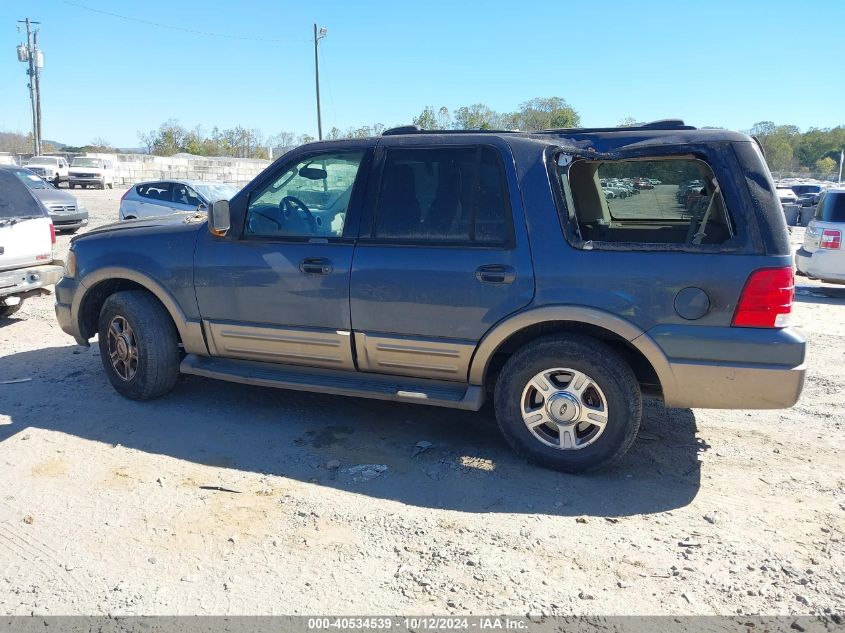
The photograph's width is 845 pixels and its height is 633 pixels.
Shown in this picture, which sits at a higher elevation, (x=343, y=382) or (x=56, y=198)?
(x=56, y=198)

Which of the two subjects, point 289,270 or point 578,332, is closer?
point 578,332

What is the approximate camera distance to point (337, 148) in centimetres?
470

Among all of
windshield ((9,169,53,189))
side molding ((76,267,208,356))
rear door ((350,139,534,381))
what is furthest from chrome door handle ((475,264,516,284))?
windshield ((9,169,53,189))

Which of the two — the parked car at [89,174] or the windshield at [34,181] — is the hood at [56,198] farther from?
the parked car at [89,174]

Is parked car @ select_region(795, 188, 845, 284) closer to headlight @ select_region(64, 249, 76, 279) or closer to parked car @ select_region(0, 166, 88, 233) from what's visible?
headlight @ select_region(64, 249, 76, 279)

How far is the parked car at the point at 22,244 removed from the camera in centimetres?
741

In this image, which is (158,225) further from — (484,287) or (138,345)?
(484,287)

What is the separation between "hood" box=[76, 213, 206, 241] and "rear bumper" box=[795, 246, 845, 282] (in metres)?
9.49

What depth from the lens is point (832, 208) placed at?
11.0 metres

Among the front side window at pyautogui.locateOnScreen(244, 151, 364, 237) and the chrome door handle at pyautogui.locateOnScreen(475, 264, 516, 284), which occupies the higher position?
the front side window at pyautogui.locateOnScreen(244, 151, 364, 237)

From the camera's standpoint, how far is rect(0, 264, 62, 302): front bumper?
290 inches

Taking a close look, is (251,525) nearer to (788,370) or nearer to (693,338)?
(693,338)

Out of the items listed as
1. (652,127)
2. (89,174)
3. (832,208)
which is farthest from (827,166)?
(652,127)

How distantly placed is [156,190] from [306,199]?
11.9 metres
